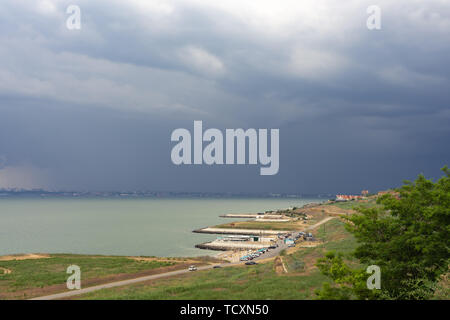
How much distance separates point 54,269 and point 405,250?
56033 millimetres

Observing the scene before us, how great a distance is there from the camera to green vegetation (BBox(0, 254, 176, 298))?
47.4 metres

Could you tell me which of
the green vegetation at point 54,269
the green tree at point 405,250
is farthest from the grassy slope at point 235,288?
the green vegetation at point 54,269

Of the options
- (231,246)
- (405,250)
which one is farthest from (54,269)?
Result: (405,250)

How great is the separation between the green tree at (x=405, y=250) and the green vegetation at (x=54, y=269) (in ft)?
135

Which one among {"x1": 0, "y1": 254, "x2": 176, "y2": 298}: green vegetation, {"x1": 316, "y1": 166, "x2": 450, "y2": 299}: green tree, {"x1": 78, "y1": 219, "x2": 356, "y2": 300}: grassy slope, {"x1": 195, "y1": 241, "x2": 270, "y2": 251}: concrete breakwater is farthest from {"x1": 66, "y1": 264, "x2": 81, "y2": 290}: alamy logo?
{"x1": 195, "y1": 241, "x2": 270, "y2": 251}: concrete breakwater

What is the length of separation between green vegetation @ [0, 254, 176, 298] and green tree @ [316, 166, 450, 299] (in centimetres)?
4106

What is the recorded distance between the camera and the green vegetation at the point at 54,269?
47.4 m

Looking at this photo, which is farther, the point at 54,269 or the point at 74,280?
the point at 54,269

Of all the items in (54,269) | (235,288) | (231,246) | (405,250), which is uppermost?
Answer: (405,250)

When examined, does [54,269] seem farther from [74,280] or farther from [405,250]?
[405,250]

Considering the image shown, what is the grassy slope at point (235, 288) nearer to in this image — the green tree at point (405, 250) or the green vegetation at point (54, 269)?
the green tree at point (405, 250)

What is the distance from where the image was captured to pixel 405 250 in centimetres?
2033
